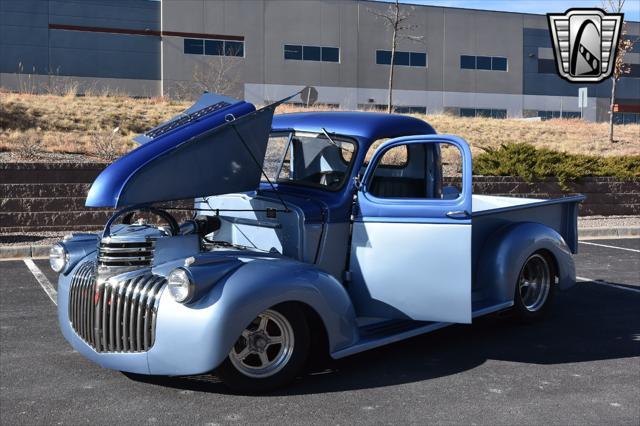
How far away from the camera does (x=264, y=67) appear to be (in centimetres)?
4606

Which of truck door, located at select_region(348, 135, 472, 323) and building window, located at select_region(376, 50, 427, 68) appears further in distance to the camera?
building window, located at select_region(376, 50, 427, 68)

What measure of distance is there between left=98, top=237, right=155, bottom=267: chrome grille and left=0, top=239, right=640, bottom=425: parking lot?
32.5 inches

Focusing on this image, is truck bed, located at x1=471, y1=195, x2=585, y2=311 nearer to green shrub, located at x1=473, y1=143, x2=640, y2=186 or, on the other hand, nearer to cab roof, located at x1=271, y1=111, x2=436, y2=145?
cab roof, located at x1=271, y1=111, x2=436, y2=145

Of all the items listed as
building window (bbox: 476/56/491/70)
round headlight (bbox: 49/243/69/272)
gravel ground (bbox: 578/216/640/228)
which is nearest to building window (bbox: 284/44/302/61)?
building window (bbox: 476/56/491/70)

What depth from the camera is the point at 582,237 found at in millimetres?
13922

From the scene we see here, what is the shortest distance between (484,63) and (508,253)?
154 ft

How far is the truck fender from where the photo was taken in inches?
241

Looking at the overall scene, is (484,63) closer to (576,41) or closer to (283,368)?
(576,41)

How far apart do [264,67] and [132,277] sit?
42334mm

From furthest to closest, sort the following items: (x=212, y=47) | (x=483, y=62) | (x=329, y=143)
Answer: (x=483, y=62)
(x=212, y=47)
(x=329, y=143)

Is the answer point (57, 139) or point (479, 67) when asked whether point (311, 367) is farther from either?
point (479, 67)

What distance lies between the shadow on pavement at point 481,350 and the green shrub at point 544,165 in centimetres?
850

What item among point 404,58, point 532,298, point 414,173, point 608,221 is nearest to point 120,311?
point 414,173

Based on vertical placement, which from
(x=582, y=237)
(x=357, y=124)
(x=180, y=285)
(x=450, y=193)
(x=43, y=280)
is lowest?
(x=43, y=280)
